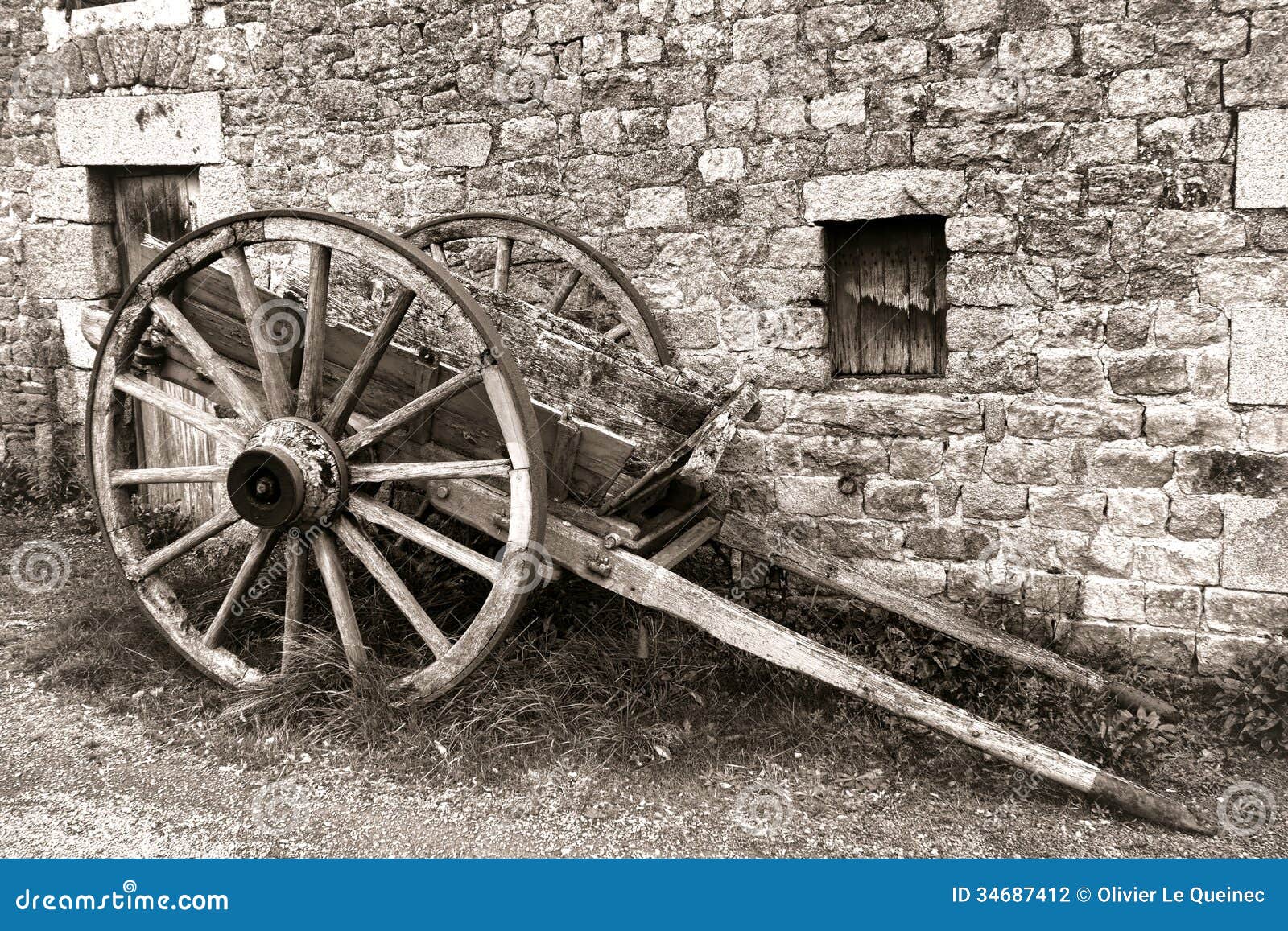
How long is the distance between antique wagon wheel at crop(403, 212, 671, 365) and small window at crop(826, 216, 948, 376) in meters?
0.78

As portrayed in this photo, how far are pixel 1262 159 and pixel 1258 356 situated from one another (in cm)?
68

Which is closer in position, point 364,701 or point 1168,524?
point 364,701

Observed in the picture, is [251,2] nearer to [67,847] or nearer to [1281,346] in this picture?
[67,847]

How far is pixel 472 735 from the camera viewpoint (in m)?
3.35

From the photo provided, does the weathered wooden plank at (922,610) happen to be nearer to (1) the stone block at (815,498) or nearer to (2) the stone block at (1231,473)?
(1) the stone block at (815,498)

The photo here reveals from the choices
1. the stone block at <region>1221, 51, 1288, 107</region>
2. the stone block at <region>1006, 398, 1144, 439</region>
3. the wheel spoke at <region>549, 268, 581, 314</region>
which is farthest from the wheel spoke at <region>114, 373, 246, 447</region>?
the stone block at <region>1221, 51, 1288, 107</region>

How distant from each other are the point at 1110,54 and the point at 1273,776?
8.45 ft

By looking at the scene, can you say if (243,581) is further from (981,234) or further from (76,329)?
(981,234)

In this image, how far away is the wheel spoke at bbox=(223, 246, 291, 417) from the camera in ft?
11.1

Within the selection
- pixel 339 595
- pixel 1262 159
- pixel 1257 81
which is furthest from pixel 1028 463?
pixel 339 595

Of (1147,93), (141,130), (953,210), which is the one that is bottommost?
(953,210)

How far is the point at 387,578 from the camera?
3.38 meters

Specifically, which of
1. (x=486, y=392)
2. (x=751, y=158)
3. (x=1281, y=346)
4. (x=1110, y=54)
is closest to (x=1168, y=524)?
(x=1281, y=346)

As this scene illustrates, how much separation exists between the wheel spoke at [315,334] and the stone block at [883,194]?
1964 mm
